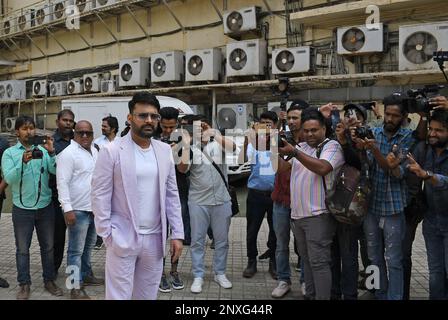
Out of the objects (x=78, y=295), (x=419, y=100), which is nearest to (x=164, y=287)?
(x=78, y=295)

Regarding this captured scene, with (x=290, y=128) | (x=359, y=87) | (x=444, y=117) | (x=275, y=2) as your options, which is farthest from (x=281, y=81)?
(x=275, y=2)

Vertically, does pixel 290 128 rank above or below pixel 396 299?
above

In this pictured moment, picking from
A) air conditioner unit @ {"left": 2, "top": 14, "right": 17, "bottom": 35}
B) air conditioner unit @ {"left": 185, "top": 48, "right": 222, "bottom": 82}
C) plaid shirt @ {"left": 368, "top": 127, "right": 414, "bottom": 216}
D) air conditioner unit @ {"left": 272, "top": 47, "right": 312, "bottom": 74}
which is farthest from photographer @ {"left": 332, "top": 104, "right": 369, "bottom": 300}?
air conditioner unit @ {"left": 2, "top": 14, "right": 17, "bottom": 35}

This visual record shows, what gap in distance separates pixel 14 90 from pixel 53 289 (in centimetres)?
1853

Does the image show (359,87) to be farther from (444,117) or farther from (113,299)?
(113,299)

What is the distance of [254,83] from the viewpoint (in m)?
12.6

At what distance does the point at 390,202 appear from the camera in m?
3.61

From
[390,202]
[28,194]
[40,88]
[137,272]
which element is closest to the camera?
[137,272]

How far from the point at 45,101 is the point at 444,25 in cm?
1596

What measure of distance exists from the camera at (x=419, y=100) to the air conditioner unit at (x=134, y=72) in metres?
12.8

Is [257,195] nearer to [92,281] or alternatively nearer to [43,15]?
[92,281]

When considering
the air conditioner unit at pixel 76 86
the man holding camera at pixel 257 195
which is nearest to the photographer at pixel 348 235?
the man holding camera at pixel 257 195

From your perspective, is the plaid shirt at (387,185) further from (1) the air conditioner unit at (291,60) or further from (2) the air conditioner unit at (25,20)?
(2) the air conditioner unit at (25,20)

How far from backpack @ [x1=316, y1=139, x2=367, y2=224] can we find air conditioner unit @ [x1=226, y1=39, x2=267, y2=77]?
9.49 metres
